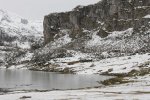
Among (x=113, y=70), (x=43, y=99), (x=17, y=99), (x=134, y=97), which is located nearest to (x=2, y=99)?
(x=17, y=99)

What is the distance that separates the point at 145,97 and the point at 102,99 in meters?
5.61

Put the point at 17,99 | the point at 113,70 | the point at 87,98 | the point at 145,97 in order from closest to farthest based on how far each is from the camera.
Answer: the point at 145,97
the point at 87,98
the point at 17,99
the point at 113,70

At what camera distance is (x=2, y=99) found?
53938mm

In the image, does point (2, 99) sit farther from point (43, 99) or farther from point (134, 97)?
point (134, 97)

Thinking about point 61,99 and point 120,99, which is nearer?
point 120,99

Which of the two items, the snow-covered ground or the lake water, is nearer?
the snow-covered ground

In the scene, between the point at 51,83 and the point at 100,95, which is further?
the point at 51,83

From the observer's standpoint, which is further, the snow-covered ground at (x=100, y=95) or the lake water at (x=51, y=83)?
the lake water at (x=51, y=83)

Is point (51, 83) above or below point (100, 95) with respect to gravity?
above

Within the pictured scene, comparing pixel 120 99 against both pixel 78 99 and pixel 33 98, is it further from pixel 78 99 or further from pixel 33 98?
pixel 33 98

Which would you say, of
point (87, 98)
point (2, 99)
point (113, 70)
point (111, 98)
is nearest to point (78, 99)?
point (87, 98)

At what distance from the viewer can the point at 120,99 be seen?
45906mm

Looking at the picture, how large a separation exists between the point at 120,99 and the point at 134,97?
2.06 m

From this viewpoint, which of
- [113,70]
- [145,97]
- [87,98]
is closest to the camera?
[145,97]
